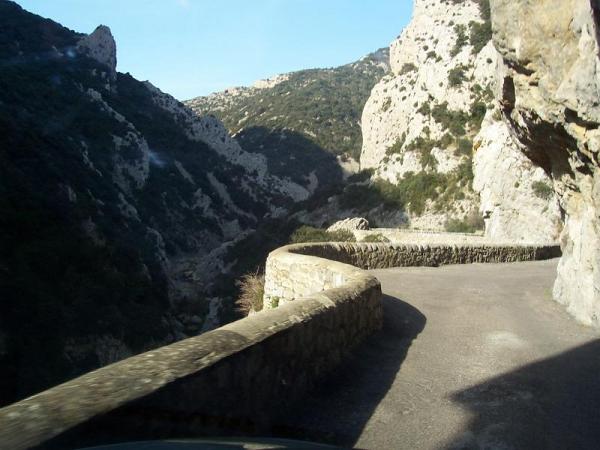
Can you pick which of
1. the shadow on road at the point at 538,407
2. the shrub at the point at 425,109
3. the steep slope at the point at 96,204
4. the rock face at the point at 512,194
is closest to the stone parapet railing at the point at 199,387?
the shadow on road at the point at 538,407

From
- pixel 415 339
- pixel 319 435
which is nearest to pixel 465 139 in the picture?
pixel 415 339

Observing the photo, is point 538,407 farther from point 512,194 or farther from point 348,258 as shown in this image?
point 512,194

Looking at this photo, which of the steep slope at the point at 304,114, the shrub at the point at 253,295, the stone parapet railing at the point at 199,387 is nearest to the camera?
the stone parapet railing at the point at 199,387

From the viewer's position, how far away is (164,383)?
10.8 feet

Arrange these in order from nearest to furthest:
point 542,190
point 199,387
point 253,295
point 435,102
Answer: point 199,387 < point 253,295 < point 542,190 < point 435,102

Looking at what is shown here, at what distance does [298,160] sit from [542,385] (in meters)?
99.7

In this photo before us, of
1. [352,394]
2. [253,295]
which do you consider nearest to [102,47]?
[253,295]

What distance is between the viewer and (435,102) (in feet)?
176

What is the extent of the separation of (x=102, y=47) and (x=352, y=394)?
83.4m

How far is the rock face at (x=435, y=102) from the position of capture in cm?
4788

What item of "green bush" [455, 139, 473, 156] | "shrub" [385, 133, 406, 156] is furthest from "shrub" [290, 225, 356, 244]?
"shrub" [385, 133, 406, 156]

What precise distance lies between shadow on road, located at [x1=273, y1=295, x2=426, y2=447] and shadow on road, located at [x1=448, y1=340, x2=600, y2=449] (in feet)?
2.76

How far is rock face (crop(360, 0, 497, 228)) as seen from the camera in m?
47.9

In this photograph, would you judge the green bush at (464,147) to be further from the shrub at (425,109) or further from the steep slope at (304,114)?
the steep slope at (304,114)
